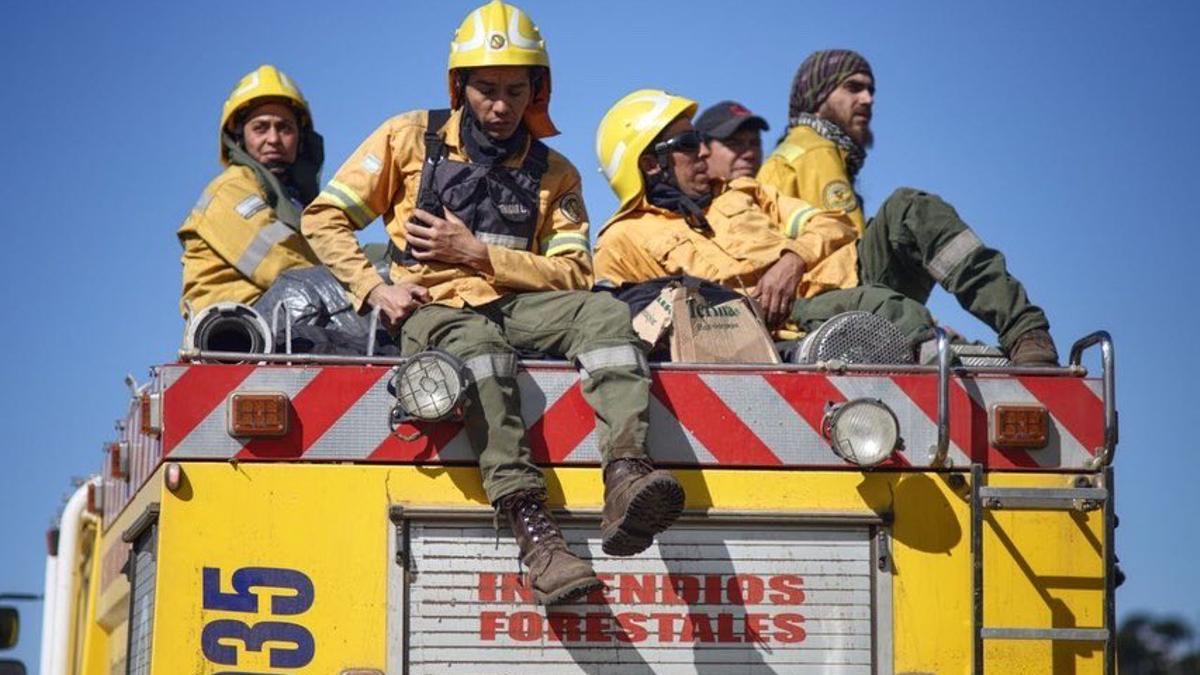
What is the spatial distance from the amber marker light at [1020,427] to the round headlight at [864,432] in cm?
38

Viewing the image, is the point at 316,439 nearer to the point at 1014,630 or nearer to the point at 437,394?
the point at 437,394

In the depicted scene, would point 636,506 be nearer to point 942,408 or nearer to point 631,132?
point 942,408

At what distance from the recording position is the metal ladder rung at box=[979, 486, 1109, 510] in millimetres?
6816

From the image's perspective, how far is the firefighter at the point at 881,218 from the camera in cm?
778

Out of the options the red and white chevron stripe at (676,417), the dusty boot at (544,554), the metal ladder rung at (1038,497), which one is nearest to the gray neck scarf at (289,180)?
the red and white chevron stripe at (676,417)

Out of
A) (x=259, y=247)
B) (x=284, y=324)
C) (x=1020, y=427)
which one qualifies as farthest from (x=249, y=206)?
(x=1020, y=427)

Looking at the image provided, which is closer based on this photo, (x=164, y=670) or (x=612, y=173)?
(x=164, y=670)

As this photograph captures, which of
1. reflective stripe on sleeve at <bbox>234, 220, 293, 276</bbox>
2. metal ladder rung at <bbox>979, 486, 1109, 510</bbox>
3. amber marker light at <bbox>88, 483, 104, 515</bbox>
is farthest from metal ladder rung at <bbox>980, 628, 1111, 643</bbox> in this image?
amber marker light at <bbox>88, 483, 104, 515</bbox>

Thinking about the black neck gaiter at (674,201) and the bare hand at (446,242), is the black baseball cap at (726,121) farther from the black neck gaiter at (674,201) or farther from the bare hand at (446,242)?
the bare hand at (446,242)

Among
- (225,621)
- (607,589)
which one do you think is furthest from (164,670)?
(607,589)

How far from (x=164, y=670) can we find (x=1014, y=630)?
8.33 ft

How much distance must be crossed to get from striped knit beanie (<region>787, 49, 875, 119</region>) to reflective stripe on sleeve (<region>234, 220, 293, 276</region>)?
2824mm

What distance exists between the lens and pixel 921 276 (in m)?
8.86

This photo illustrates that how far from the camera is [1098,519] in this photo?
693 cm
